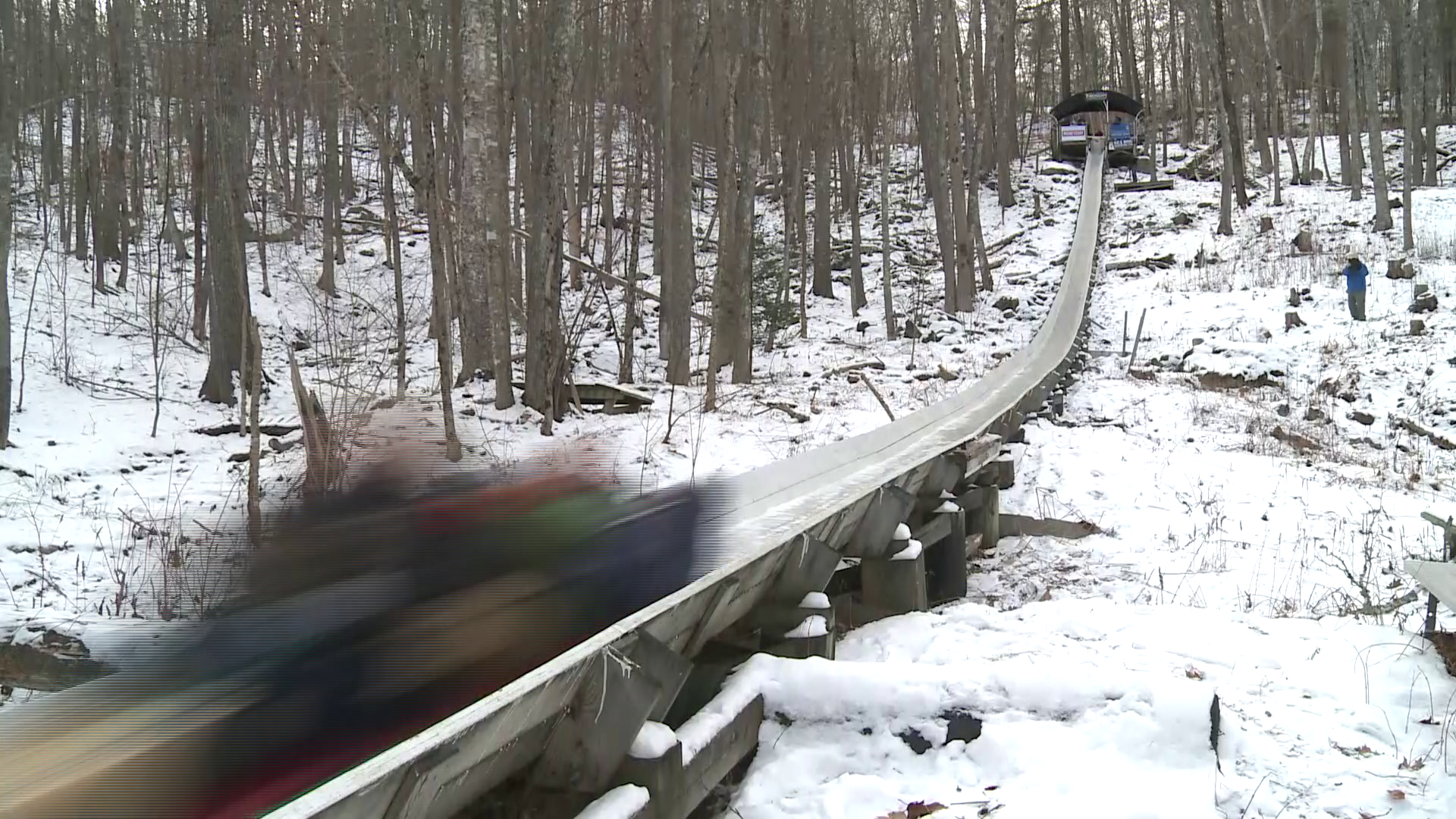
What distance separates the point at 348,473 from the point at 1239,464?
6797 millimetres

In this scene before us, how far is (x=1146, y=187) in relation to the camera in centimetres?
2823

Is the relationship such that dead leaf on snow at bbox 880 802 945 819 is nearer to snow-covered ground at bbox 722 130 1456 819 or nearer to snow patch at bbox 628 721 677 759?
snow-covered ground at bbox 722 130 1456 819

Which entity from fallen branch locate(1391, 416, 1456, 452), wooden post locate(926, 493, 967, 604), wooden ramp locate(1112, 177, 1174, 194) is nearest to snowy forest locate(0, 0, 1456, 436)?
wooden ramp locate(1112, 177, 1174, 194)

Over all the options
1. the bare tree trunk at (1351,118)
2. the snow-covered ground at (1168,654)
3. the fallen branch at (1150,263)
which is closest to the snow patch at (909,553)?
the snow-covered ground at (1168,654)

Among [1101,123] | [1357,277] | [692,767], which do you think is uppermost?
[1101,123]

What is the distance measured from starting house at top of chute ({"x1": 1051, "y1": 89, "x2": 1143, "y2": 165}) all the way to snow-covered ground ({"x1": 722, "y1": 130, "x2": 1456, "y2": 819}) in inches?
767

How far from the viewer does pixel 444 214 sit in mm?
7707

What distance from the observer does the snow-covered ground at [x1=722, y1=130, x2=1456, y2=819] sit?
2645 millimetres

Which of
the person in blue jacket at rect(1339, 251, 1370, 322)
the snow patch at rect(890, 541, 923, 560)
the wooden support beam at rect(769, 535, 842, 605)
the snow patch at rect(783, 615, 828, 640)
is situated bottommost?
the snow patch at rect(783, 615, 828, 640)

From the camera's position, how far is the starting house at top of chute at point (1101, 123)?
29.2 m

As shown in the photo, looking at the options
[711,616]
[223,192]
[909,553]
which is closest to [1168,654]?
[909,553]

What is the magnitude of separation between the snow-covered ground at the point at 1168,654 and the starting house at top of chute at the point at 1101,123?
63.9ft

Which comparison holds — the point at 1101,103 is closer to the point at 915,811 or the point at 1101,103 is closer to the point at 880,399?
the point at 880,399

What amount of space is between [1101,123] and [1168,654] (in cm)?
2931
